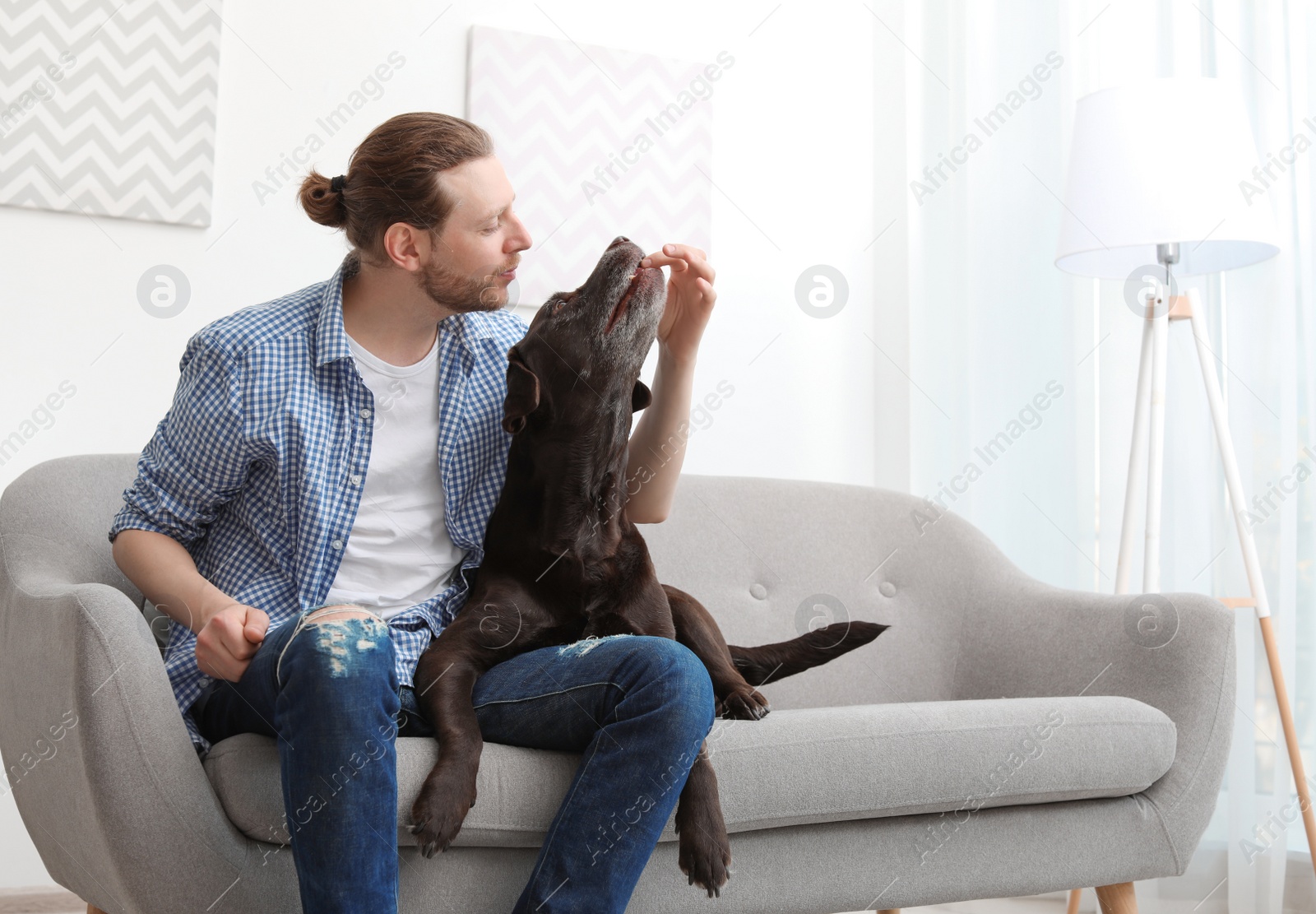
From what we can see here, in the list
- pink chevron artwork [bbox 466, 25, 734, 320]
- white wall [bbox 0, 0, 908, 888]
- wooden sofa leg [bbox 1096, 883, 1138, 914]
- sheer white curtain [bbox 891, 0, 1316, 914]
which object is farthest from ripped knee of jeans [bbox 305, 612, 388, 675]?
sheer white curtain [bbox 891, 0, 1316, 914]

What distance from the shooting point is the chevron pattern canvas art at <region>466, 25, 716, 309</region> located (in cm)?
268

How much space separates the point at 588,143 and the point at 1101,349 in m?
1.30

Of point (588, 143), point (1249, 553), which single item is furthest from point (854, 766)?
point (588, 143)

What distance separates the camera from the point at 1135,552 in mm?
2502

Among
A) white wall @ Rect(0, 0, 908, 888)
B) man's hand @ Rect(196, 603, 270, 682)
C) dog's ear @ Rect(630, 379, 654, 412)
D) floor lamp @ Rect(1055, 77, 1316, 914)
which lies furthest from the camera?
white wall @ Rect(0, 0, 908, 888)

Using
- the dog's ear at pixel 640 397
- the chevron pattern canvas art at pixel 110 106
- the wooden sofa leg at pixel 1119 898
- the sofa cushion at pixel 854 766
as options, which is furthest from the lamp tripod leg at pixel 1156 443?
the chevron pattern canvas art at pixel 110 106

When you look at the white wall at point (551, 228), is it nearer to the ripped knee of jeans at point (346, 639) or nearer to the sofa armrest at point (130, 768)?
the sofa armrest at point (130, 768)

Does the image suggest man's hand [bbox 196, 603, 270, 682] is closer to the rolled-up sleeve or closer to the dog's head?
the rolled-up sleeve

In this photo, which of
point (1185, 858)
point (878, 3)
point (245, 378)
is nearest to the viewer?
→ point (245, 378)

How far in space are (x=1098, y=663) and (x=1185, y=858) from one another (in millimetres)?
314

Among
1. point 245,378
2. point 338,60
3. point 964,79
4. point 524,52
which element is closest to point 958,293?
point 964,79

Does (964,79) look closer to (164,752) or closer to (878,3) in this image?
(878,3)

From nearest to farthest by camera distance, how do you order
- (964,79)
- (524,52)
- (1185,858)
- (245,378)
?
(245,378) < (1185,858) < (524,52) < (964,79)

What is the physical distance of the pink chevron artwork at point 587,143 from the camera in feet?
8.79
